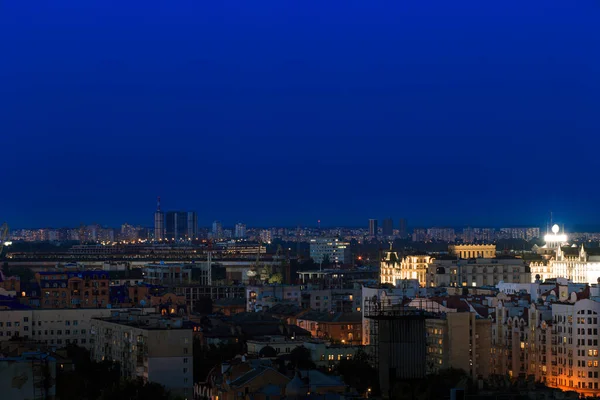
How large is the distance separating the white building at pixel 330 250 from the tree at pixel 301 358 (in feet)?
347

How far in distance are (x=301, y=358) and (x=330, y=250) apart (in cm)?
11154

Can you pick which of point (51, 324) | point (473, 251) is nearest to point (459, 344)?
point (51, 324)

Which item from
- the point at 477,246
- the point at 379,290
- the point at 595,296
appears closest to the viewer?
the point at 595,296

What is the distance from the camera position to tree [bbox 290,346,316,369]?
48544mm

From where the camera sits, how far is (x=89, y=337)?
2450 inches

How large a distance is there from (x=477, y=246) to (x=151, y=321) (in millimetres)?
46784

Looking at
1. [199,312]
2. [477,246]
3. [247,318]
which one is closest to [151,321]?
[247,318]

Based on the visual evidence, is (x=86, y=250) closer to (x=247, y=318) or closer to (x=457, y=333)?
(x=247, y=318)

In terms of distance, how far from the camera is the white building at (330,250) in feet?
527

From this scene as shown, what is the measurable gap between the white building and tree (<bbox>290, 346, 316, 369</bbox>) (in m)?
106

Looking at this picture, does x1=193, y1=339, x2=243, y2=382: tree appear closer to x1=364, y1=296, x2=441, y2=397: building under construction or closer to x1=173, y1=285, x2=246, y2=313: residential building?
x1=364, y1=296, x2=441, y2=397: building under construction

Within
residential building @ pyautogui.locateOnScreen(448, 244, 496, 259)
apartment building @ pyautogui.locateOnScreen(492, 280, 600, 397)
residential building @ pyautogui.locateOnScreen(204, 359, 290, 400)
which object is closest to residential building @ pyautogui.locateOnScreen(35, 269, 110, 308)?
residential building @ pyautogui.locateOnScreen(448, 244, 496, 259)

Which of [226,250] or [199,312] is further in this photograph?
[226,250]

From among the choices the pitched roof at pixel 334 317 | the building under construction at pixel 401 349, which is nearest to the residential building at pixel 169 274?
the pitched roof at pixel 334 317
